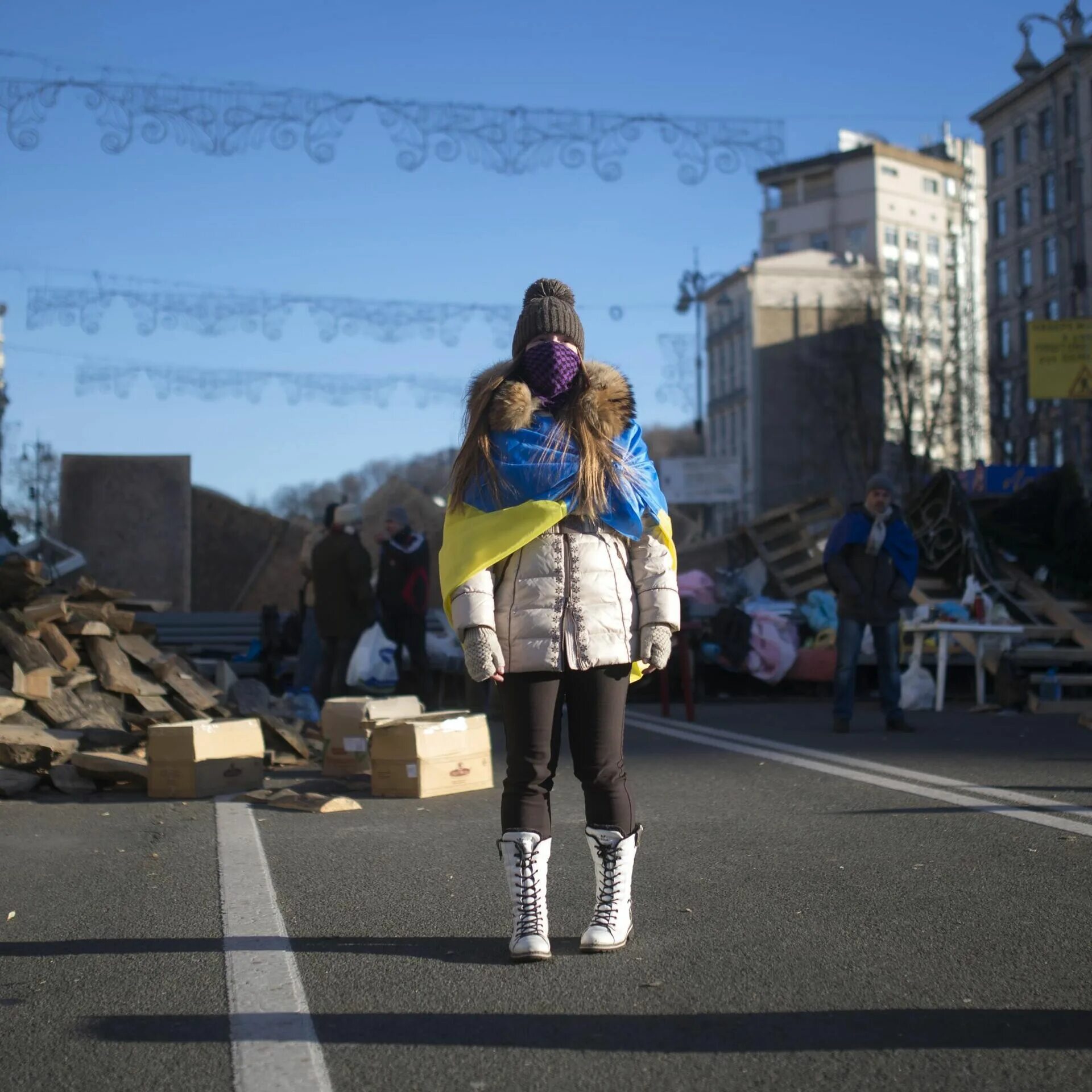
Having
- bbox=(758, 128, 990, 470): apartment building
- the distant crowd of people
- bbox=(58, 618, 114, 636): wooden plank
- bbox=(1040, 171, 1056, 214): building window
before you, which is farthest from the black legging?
bbox=(758, 128, 990, 470): apartment building

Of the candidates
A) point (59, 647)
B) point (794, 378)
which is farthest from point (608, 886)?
point (794, 378)

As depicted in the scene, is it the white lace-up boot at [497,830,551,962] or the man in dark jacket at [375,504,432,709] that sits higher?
the man in dark jacket at [375,504,432,709]

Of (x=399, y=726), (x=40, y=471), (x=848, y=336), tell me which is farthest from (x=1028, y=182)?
(x=399, y=726)

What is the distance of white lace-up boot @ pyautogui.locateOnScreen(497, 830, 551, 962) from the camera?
4180 millimetres

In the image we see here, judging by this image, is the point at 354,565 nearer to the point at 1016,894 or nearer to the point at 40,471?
the point at 1016,894

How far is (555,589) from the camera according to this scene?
4340mm

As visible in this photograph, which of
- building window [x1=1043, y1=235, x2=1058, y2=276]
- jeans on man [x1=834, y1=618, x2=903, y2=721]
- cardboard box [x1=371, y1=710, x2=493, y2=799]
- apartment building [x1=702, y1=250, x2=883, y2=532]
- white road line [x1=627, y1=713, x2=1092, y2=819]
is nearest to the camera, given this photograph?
white road line [x1=627, y1=713, x2=1092, y2=819]

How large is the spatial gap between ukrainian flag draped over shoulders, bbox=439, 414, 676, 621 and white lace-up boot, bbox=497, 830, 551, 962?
0.70 m

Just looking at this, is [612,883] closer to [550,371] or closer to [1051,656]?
[550,371]

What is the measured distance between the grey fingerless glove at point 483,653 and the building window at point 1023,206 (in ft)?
264

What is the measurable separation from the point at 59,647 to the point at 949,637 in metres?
8.41

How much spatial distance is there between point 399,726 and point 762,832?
7.93 feet

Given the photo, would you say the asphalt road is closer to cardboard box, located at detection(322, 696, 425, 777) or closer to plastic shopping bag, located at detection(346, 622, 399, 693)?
Result: cardboard box, located at detection(322, 696, 425, 777)

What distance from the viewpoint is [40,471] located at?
4975 centimetres
